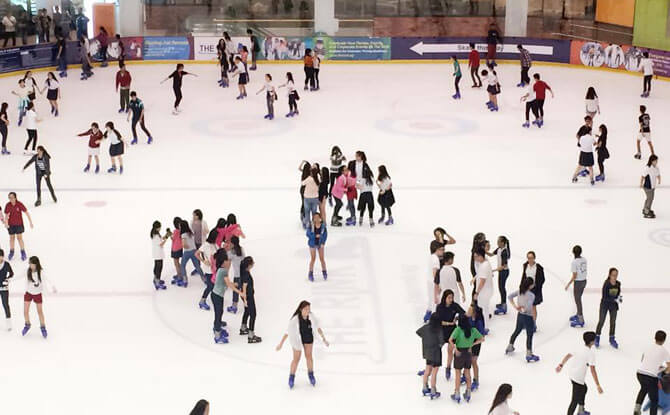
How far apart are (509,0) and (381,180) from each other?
24.1 metres

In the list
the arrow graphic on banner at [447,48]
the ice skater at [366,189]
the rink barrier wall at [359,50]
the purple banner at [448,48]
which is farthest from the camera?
the arrow graphic on banner at [447,48]

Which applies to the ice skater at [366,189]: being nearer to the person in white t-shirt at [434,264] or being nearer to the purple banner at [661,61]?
the person in white t-shirt at [434,264]

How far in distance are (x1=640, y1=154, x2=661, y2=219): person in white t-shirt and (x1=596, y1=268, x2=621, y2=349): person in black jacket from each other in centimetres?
611

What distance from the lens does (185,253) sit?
614 inches

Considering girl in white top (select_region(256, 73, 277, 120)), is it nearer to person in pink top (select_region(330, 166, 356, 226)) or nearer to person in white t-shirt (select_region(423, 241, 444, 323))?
person in pink top (select_region(330, 166, 356, 226))

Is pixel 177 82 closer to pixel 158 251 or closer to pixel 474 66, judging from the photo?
pixel 474 66

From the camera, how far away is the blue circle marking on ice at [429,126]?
88.9 ft

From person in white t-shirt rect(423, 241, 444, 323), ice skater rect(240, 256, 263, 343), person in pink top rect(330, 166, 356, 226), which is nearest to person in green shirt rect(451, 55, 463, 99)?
person in pink top rect(330, 166, 356, 226)

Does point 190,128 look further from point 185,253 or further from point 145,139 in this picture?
point 185,253

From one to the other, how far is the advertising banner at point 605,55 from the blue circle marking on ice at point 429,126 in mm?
9529

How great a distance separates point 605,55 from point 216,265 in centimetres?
2560

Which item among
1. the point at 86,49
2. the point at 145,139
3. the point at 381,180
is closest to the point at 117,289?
the point at 381,180

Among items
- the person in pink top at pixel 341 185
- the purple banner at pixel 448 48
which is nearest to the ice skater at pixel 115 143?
the person in pink top at pixel 341 185

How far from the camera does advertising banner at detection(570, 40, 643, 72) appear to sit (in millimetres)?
34781
